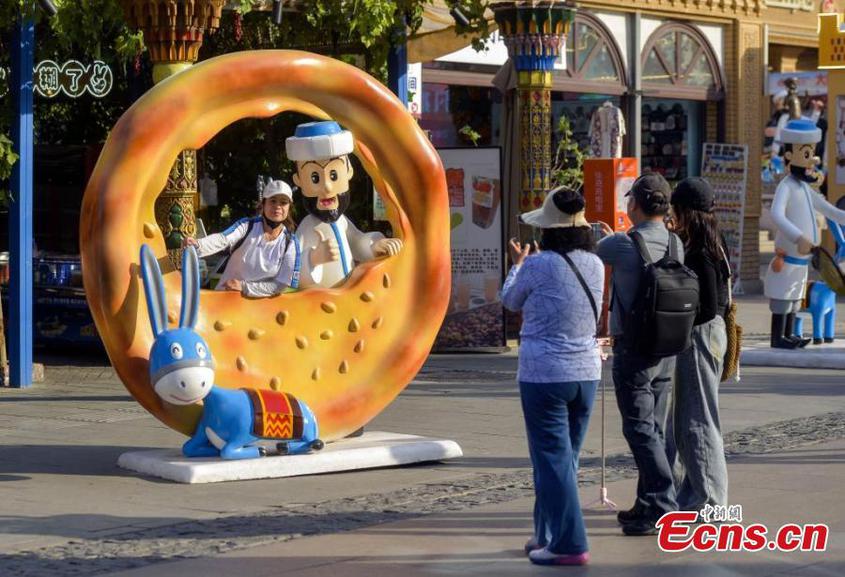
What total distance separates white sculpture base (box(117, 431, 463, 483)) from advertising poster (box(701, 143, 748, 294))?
44.7 ft

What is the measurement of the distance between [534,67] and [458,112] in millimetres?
4567

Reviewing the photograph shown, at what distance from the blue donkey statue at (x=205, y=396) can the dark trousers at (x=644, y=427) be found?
2316mm

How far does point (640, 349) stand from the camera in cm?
766

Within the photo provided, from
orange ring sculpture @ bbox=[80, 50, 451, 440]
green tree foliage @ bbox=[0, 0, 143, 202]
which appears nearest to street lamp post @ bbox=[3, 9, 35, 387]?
green tree foliage @ bbox=[0, 0, 143, 202]

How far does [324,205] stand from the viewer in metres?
10.0

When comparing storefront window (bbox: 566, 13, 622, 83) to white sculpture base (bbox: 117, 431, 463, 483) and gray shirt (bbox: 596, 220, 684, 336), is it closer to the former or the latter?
white sculpture base (bbox: 117, 431, 463, 483)

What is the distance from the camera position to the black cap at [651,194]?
7898 mm

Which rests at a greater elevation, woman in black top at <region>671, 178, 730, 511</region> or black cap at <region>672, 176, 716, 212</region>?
black cap at <region>672, 176, 716, 212</region>

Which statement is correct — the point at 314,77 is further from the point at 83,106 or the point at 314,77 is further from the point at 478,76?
the point at 478,76

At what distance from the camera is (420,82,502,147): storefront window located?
21.1m

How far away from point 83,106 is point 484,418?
6.85m

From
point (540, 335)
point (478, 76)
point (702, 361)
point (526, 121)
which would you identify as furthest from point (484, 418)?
point (478, 76)

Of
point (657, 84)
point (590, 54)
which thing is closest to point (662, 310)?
point (590, 54)

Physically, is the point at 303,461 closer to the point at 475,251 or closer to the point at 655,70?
the point at 475,251
